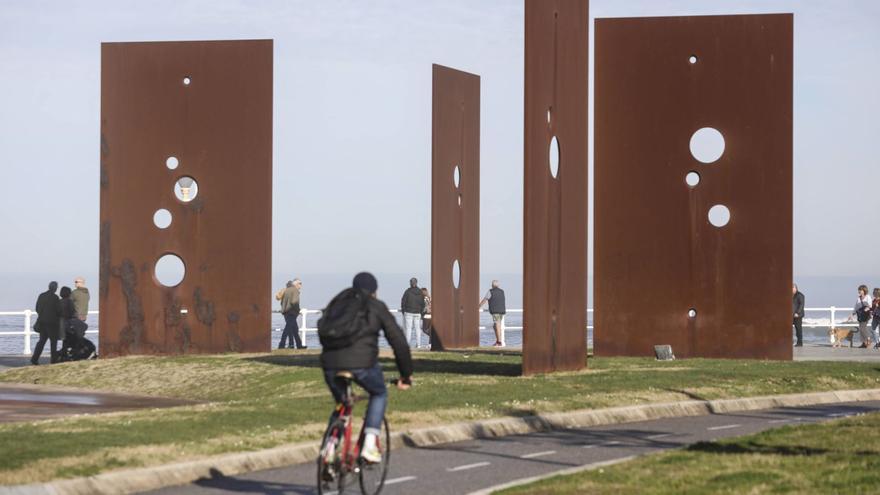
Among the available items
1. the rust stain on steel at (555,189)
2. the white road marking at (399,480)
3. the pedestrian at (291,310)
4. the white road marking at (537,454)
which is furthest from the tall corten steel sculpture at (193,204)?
the white road marking at (399,480)

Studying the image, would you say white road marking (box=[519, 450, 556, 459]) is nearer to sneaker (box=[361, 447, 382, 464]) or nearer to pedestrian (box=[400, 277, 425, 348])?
sneaker (box=[361, 447, 382, 464])

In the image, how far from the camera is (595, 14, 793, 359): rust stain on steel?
29000mm

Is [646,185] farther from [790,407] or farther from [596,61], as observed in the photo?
[790,407]

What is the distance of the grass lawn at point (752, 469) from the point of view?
11273mm

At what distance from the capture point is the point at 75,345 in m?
31.3

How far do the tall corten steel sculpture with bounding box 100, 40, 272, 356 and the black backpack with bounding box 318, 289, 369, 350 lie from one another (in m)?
18.5

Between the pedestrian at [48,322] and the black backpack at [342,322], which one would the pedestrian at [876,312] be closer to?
the pedestrian at [48,322]

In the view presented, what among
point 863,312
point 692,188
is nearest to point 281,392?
point 692,188

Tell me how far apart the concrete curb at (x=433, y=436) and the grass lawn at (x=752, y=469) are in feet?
9.23

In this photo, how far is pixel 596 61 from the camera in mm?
29484

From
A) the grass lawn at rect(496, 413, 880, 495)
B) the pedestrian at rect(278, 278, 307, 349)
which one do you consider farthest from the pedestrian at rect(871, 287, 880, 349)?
the grass lawn at rect(496, 413, 880, 495)

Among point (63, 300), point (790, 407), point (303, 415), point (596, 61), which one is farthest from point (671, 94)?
point (303, 415)

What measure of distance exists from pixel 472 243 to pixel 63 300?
8.78m

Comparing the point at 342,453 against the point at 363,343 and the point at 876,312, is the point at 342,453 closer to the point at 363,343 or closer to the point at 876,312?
the point at 363,343
